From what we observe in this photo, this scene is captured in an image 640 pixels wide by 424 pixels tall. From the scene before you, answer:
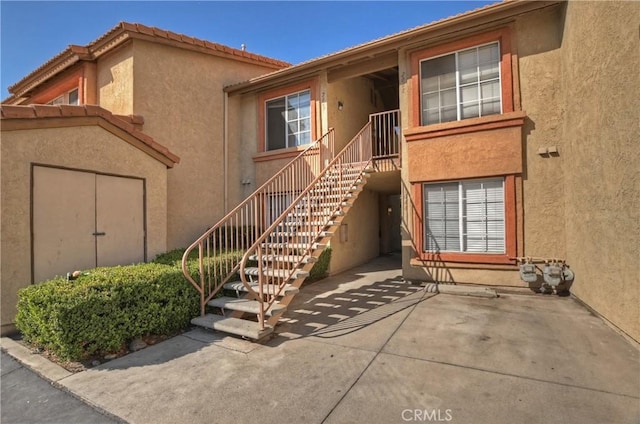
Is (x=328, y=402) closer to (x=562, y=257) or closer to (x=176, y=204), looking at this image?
(x=562, y=257)

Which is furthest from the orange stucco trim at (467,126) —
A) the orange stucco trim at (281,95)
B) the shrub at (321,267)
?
the shrub at (321,267)

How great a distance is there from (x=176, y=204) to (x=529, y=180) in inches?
343

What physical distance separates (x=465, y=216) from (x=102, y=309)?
7042 mm

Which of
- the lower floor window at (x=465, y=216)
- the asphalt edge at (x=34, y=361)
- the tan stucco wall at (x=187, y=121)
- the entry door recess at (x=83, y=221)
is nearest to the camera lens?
the asphalt edge at (x=34, y=361)

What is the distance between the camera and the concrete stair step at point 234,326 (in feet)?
14.5

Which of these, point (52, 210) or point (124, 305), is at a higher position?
point (52, 210)

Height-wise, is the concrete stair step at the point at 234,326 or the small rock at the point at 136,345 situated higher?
the concrete stair step at the point at 234,326

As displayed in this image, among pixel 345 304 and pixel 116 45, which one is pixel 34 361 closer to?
pixel 345 304

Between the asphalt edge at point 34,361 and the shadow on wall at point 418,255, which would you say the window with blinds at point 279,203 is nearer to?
the shadow on wall at point 418,255

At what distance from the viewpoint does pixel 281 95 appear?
10266 millimetres

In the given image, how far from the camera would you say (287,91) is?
10117 millimetres

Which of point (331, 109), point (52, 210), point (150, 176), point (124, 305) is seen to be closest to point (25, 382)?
point (124, 305)

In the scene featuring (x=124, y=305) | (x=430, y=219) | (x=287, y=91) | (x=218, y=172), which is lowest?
(x=124, y=305)

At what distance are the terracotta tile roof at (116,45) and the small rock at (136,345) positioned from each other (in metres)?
7.82
